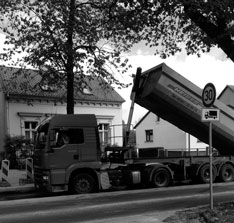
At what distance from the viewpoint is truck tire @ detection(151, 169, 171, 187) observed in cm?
1603

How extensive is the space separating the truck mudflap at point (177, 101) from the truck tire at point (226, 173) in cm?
179

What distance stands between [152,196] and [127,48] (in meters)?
8.36

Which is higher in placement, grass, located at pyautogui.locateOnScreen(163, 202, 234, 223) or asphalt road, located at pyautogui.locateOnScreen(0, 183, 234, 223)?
grass, located at pyautogui.locateOnScreen(163, 202, 234, 223)

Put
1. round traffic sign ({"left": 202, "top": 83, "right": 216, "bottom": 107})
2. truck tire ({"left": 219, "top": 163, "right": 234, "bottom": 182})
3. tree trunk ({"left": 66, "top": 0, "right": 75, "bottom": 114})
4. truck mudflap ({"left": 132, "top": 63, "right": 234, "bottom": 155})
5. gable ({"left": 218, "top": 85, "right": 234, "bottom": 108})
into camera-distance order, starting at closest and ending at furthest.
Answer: round traffic sign ({"left": 202, "top": 83, "right": 216, "bottom": 107}), truck mudflap ({"left": 132, "top": 63, "right": 234, "bottom": 155}), truck tire ({"left": 219, "top": 163, "right": 234, "bottom": 182}), tree trunk ({"left": 66, "top": 0, "right": 75, "bottom": 114}), gable ({"left": 218, "top": 85, "right": 234, "bottom": 108})

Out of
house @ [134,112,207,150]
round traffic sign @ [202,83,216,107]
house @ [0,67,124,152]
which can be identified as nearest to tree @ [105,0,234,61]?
round traffic sign @ [202,83,216,107]

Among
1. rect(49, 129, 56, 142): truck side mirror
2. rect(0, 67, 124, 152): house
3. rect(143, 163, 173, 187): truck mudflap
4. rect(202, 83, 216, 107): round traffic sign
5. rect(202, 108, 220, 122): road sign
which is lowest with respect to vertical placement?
rect(143, 163, 173, 187): truck mudflap

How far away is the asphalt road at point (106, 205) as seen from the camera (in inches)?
387

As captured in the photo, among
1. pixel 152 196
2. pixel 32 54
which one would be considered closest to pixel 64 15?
pixel 32 54

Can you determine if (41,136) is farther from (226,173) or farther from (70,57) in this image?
(226,173)

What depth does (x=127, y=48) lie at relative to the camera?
1948cm

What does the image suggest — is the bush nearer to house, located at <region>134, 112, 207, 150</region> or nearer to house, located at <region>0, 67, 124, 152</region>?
house, located at <region>0, 67, 124, 152</region>

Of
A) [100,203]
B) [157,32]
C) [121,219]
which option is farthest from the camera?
[157,32]

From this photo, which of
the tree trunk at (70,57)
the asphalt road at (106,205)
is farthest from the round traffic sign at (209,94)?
the tree trunk at (70,57)

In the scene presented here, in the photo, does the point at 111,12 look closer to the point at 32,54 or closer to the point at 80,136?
the point at 80,136
